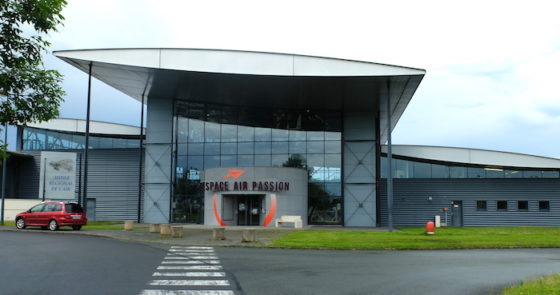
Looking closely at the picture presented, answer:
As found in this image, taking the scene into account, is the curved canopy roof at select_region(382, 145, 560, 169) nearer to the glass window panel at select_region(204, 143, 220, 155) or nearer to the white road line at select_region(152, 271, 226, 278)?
the glass window panel at select_region(204, 143, 220, 155)

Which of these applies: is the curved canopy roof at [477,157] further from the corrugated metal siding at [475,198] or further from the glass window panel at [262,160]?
the glass window panel at [262,160]

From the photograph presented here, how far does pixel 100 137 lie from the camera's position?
4434 centimetres

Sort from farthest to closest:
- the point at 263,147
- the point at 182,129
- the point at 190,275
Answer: the point at 182,129 < the point at 263,147 < the point at 190,275

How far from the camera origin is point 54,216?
2781 centimetres

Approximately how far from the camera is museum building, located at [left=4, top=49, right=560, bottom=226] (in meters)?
29.9

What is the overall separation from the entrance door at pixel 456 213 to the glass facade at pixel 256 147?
34.5ft

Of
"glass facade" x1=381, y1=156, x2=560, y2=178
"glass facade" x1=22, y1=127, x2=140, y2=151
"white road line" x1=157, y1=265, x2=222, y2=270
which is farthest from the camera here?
"glass facade" x1=22, y1=127, x2=140, y2=151

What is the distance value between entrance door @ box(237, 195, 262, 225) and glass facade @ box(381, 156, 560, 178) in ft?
37.8

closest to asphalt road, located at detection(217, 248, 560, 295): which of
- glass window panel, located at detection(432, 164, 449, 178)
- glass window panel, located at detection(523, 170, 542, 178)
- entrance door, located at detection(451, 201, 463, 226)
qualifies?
entrance door, located at detection(451, 201, 463, 226)

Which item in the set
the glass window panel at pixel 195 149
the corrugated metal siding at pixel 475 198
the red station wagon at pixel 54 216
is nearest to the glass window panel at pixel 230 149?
the glass window panel at pixel 195 149

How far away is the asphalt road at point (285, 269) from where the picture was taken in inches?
398

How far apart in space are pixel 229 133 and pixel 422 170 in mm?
15557

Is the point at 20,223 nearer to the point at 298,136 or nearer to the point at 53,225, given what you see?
the point at 53,225

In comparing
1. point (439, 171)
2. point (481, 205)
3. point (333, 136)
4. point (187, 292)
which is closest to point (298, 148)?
point (333, 136)
